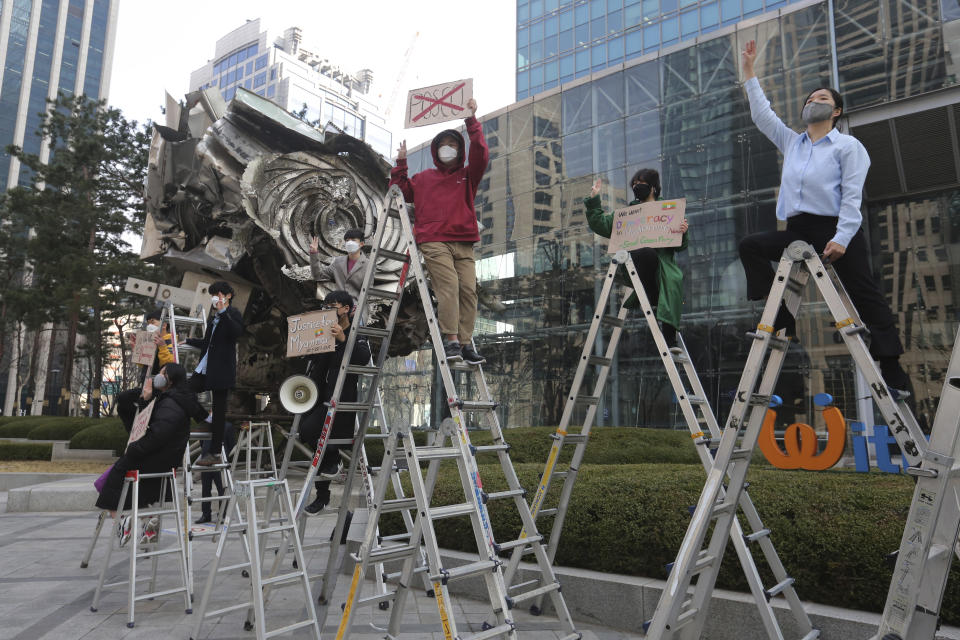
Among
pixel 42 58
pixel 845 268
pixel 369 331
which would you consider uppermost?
pixel 42 58

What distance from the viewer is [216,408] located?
605 cm

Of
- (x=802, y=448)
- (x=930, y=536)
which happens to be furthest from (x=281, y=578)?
(x=802, y=448)

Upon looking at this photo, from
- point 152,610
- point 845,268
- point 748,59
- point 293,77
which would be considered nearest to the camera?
point 845,268

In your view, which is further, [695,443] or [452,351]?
[452,351]

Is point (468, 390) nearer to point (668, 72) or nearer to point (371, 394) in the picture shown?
point (668, 72)

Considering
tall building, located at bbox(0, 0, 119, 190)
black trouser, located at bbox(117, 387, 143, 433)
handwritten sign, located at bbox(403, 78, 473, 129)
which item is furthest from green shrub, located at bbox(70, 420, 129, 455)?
Result: tall building, located at bbox(0, 0, 119, 190)

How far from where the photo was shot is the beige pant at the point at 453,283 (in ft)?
14.5

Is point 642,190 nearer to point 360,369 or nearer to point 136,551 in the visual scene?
point 360,369

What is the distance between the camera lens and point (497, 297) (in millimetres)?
23953

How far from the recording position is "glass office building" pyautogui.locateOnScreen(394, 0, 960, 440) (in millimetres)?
15727

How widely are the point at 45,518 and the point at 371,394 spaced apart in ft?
26.9

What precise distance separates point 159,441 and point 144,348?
3.73 ft

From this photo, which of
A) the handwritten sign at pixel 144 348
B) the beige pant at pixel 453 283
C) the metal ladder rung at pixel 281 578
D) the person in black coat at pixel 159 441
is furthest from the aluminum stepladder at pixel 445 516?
the handwritten sign at pixel 144 348

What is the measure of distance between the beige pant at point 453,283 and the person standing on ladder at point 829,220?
75.1 inches
